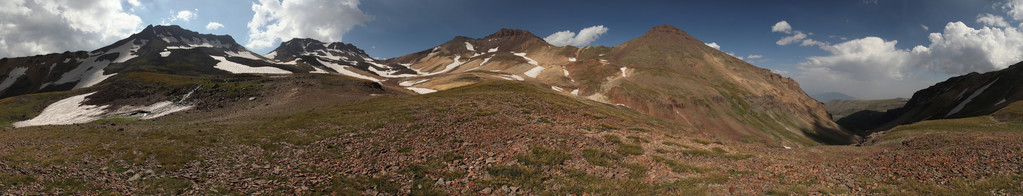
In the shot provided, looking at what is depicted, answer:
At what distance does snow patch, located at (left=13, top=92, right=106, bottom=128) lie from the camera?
160 ft

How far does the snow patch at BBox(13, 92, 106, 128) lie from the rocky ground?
3732cm

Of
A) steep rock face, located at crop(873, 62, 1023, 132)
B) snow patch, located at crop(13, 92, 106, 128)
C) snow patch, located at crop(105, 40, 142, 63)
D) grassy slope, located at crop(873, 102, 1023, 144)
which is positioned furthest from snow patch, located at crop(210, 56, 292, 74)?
steep rock face, located at crop(873, 62, 1023, 132)

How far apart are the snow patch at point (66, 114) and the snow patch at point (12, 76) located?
4323 inches

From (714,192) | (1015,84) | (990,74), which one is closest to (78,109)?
(714,192)

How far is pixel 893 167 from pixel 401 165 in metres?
28.4

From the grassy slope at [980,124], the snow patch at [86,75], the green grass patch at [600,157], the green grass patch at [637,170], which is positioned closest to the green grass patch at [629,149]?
the green grass patch at [600,157]

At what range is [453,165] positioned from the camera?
743 inches

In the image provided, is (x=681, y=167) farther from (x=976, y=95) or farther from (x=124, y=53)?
(x=124, y=53)

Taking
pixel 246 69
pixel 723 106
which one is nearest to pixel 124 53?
pixel 246 69

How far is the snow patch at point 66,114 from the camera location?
160ft

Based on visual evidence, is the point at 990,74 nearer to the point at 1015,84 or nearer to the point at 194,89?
the point at 1015,84

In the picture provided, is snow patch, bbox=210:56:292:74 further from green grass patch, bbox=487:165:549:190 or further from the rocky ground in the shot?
green grass patch, bbox=487:165:549:190

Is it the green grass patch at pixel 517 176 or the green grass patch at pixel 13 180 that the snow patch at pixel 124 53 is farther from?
the green grass patch at pixel 517 176

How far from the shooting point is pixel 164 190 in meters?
14.2
